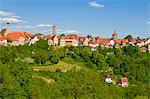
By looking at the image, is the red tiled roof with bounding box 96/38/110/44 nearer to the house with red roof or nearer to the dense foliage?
the house with red roof

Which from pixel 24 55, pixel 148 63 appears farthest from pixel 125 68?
pixel 24 55

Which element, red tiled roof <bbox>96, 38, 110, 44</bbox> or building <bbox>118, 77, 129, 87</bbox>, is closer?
building <bbox>118, 77, 129, 87</bbox>

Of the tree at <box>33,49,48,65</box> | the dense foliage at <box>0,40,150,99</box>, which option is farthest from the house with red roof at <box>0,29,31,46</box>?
the tree at <box>33,49,48,65</box>

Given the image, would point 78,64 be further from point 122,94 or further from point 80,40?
point 80,40

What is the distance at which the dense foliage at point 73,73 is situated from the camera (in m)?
10.6

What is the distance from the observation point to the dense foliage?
10555mm

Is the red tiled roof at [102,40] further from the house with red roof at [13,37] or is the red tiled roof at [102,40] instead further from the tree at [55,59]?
the tree at [55,59]

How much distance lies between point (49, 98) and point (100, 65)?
7.54m

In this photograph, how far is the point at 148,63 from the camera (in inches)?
745

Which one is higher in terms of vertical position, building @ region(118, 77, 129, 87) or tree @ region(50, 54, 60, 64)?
tree @ region(50, 54, 60, 64)

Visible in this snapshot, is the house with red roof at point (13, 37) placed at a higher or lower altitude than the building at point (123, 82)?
higher

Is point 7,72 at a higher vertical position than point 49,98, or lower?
higher

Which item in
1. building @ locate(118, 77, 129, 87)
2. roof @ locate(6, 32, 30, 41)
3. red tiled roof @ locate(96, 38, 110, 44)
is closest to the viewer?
building @ locate(118, 77, 129, 87)

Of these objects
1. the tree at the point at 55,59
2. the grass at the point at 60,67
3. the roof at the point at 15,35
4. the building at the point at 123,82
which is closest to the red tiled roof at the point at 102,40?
the roof at the point at 15,35
